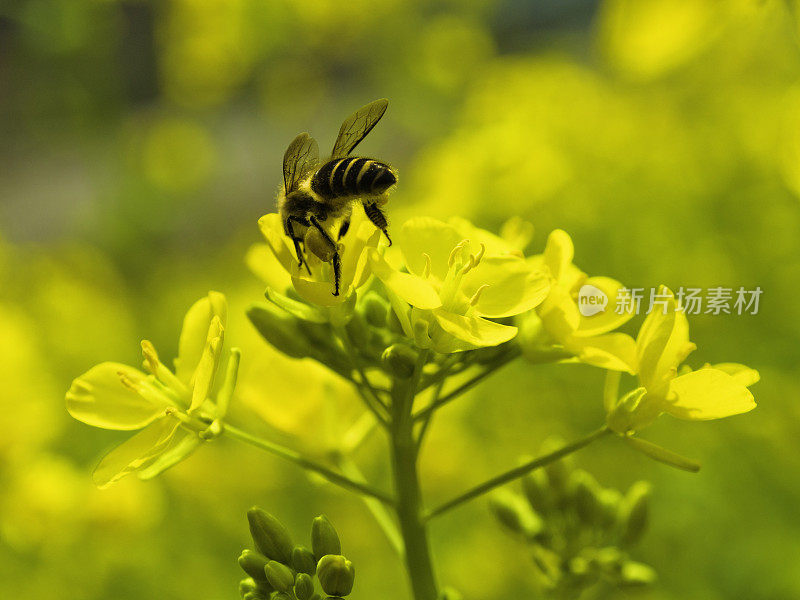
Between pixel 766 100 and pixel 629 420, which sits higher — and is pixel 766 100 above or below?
above

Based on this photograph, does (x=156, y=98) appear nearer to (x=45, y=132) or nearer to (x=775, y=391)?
(x=45, y=132)

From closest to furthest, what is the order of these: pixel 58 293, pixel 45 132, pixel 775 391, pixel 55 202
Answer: pixel 775 391
pixel 45 132
pixel 58 293
pixel 55 202

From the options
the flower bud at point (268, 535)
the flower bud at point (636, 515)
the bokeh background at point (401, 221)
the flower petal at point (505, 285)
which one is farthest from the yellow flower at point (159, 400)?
the flower bud at point (636, 515)

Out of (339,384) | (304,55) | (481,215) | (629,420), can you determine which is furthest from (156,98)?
(629,420)

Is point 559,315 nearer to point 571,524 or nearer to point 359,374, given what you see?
point 359,374

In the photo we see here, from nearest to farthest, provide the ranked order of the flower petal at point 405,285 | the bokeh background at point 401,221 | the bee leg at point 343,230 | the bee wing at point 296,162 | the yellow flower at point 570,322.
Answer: the flower petal at point 405,285, the yellow flower at point 570,322, the bee leg at point 343,230, the bee wing at point 296,162, the bokeh background at point 401,221

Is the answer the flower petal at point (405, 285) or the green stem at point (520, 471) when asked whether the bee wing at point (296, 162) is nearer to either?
the flower petal at point (405, 285)
